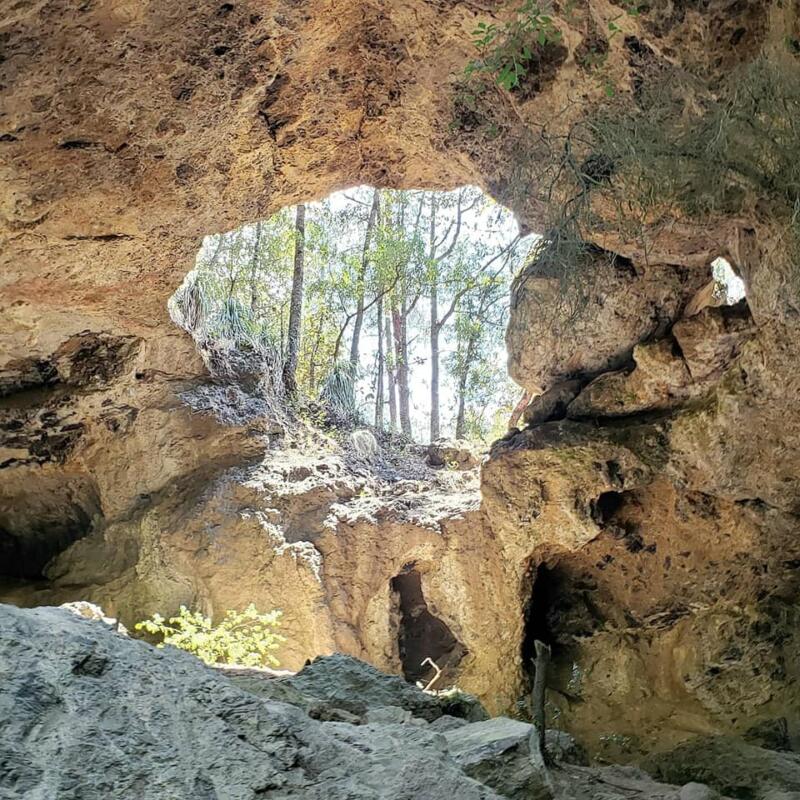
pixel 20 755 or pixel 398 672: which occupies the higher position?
pixel 20 755

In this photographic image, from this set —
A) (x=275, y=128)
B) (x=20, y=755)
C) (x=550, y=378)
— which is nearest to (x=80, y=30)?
(x=275, y=128)

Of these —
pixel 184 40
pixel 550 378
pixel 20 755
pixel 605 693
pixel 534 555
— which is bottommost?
pixel 605 693

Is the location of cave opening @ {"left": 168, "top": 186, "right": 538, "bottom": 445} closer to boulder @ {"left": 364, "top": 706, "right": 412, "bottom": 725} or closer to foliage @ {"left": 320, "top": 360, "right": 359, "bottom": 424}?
foliage @ {"left": 320, "top": 360, "right": 359, "bottom": 424}

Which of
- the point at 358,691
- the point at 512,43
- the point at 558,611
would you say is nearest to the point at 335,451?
the point at 558,611

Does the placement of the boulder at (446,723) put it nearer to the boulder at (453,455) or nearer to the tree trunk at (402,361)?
the boulder at (453,455)

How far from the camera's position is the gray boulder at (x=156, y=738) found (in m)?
2.19

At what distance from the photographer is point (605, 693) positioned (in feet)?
27.1

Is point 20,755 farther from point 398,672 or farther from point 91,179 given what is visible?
point 398,672

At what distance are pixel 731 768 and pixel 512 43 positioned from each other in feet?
14.3

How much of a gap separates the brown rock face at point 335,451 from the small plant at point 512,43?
20 centimetres

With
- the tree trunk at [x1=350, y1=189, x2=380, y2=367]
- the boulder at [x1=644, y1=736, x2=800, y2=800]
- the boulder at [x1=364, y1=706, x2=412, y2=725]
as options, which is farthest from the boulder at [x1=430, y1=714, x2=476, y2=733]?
the tree trunk at [x1=350, y1=189, x2=380, y2=367]

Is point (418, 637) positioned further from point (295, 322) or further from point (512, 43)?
point (512, 43)

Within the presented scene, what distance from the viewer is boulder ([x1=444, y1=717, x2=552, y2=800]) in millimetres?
3346

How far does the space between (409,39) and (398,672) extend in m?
6.47
